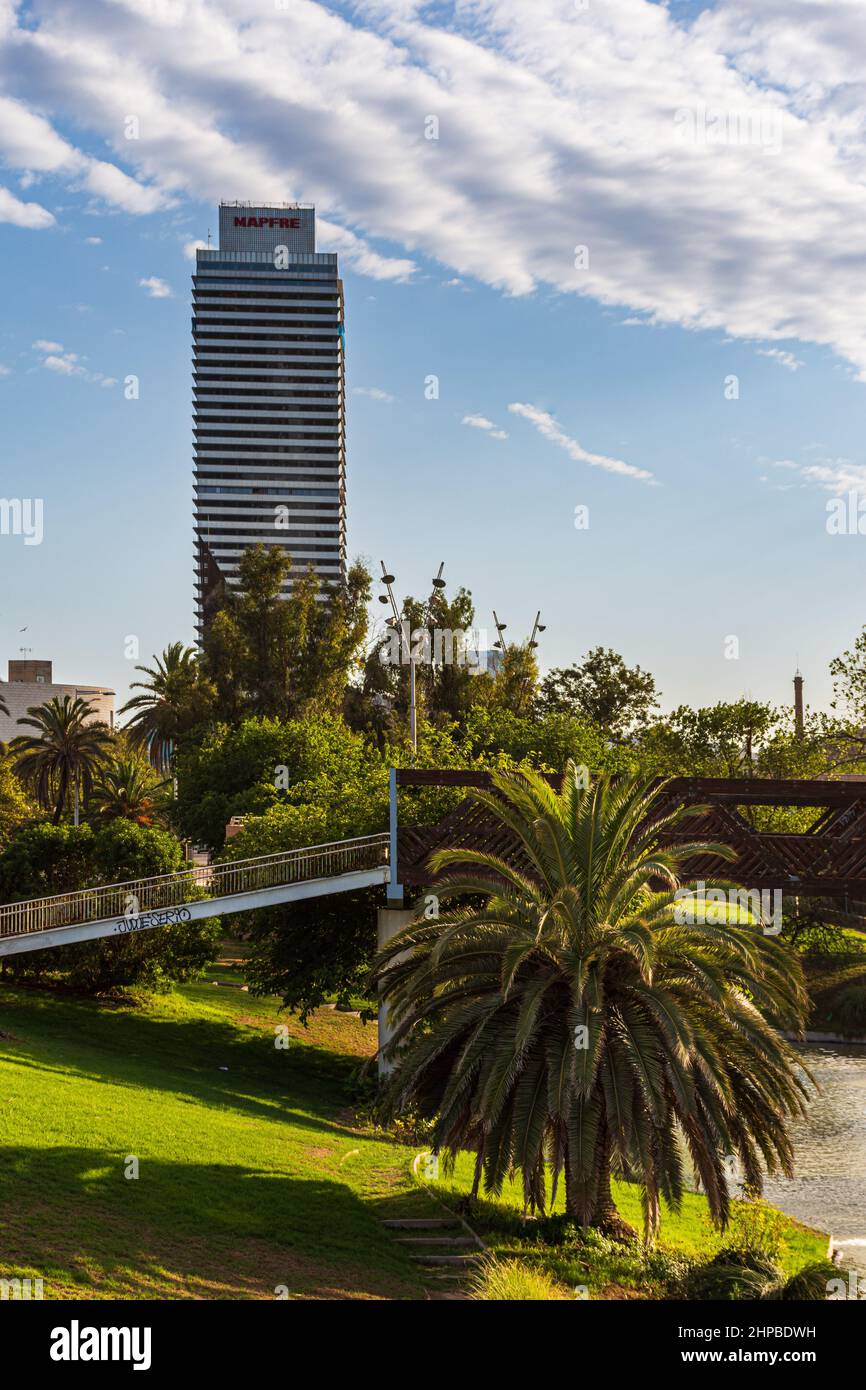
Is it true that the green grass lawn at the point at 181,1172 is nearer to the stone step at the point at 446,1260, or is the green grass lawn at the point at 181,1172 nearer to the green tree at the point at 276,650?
the stone step at the point at 446,1260

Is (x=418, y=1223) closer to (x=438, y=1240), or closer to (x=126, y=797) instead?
(x=438, y=1240)

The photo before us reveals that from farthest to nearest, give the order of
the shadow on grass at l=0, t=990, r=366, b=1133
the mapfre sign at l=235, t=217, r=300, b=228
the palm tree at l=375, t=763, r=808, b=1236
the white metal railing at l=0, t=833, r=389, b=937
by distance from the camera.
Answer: the mapfre sign at l=235, t=217, r=300, b=228, the white metal railing at l=0, t=833, r=389, b=937, the shadow on grass at l=0, t=990, r=366, b=1133, the palm tree at l=375, t=763, r=808, b=1236

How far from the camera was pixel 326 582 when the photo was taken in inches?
6570

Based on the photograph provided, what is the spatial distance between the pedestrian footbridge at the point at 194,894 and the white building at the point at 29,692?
85.9m

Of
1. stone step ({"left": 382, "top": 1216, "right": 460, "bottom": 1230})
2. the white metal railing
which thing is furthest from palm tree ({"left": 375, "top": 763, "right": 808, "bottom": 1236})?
the white metal railing

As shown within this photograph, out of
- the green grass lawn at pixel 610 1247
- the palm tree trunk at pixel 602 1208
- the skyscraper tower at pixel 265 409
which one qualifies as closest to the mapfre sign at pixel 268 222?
the skyscraper tower at pixel 265 409

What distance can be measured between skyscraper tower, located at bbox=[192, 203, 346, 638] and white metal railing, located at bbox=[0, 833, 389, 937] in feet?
508

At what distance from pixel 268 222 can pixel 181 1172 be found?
198 metres

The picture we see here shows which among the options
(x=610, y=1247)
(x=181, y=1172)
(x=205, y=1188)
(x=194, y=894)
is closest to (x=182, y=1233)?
(x=205, y=1188)

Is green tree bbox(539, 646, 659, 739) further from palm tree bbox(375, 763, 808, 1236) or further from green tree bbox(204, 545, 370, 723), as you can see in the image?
palm tree bbox(375, 763, 808, 1236)

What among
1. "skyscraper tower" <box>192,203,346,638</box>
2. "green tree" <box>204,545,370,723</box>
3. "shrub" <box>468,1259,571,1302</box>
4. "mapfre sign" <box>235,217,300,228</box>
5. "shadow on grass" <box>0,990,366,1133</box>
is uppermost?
"mapfre sign" <box>235,217,300,228</box>

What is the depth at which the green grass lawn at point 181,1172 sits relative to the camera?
14.4 meters

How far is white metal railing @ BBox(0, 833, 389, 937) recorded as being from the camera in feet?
98.0

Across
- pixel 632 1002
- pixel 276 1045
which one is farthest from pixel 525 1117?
pixel 276 1045
